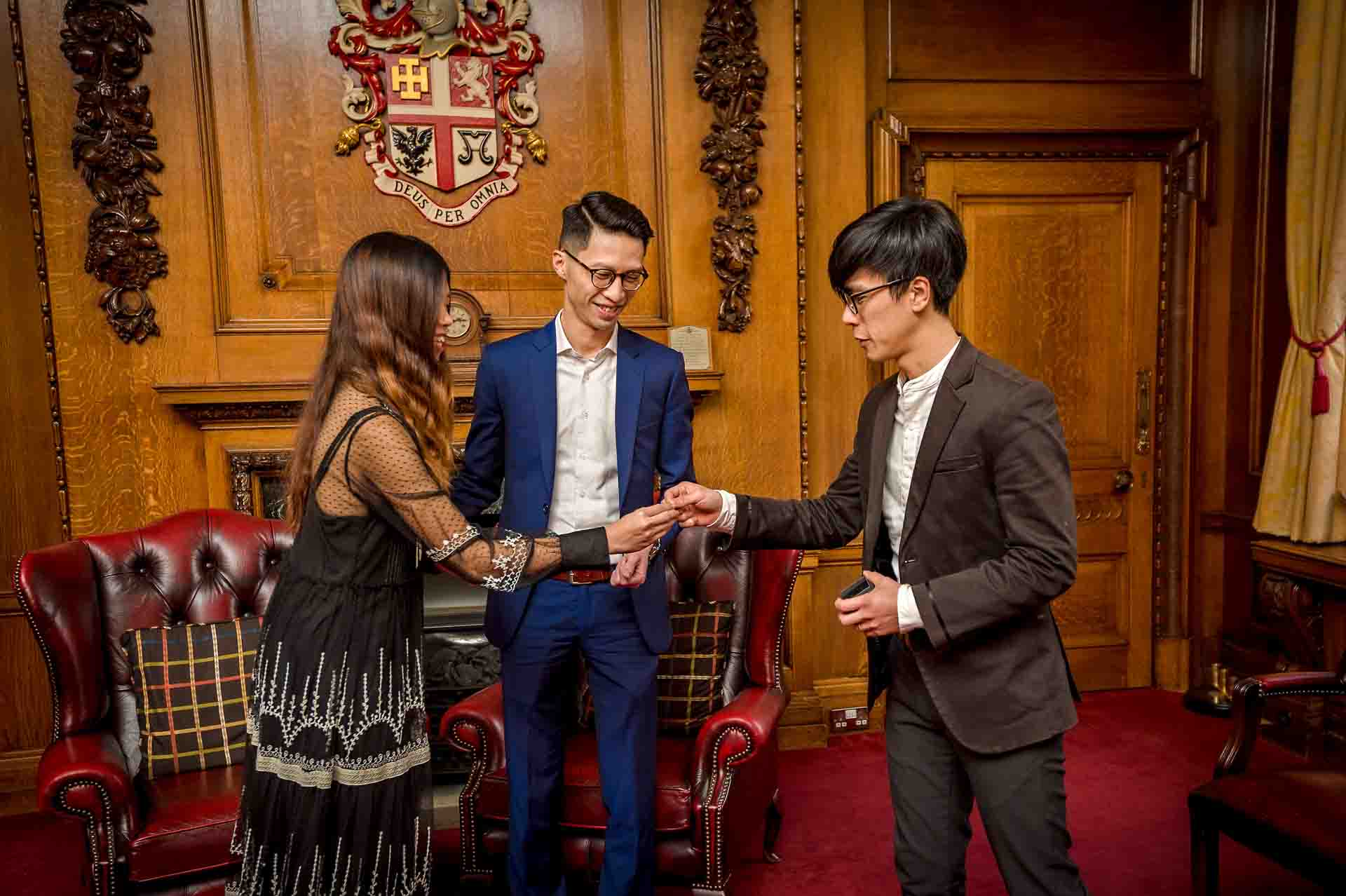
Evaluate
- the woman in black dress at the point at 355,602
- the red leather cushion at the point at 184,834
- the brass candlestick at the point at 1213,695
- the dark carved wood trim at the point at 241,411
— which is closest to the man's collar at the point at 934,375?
the woman in black dress at the point at 355,602

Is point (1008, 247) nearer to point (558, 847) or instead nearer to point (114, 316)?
point (558, 847)

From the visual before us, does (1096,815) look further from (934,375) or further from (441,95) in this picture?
(441,95)

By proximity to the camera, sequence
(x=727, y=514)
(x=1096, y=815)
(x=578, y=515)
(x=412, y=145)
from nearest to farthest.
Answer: (x=727, y=514) < (x=578, y=515) < (x=1096, y=815) < (x=412, y=145)

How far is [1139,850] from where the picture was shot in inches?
113

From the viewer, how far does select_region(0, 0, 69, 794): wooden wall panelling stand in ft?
10.4

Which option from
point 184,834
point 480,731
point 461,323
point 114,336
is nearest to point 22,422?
point 114,336

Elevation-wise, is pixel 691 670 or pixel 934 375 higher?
pixel 934 375

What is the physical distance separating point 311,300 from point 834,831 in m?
2.66

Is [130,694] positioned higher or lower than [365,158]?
lower

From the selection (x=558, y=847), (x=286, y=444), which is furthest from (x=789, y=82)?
(x=558, y=847)

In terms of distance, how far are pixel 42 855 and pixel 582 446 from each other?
7.88ft

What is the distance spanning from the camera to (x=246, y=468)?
3348mm

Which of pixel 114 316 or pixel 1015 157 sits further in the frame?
pixel 1015 157

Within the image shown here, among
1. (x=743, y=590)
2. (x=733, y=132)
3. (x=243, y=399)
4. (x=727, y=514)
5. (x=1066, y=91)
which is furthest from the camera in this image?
(x=1066, y=91)
